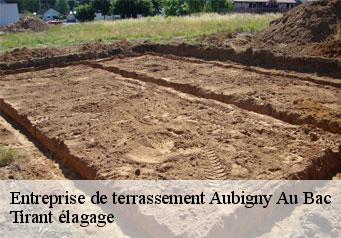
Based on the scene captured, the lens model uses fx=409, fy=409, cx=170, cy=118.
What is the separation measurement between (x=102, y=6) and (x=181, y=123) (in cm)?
4291

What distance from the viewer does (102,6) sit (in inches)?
1863

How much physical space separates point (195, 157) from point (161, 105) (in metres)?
2.89

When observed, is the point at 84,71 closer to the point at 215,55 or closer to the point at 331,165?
the point at 215,55

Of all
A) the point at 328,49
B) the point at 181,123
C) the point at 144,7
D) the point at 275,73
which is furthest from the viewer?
the point at 144,7

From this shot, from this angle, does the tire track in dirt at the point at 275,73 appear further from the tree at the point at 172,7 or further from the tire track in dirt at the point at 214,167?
the tree at the point at 172,7

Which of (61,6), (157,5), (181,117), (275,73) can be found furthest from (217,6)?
(61,6)

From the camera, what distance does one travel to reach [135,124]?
727 centimetres

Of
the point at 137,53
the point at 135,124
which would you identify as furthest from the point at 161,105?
the point at 137,53

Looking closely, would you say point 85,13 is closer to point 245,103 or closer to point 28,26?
point 28,26

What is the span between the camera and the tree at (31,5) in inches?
2596

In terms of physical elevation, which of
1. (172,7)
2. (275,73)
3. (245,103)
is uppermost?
(172,7)

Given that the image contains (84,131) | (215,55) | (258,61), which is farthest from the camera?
(215,55)

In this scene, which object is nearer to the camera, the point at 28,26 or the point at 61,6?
the point at 28,26

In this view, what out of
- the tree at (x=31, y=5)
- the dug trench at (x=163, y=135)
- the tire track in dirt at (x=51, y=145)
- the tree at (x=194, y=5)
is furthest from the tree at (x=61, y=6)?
the tire track in dirt at (x=51, y=145)
